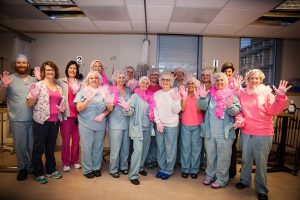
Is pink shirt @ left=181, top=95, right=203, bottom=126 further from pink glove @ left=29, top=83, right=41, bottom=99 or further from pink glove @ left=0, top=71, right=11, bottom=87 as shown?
pink glove @ left=0, top=71, right=11, bottom=87

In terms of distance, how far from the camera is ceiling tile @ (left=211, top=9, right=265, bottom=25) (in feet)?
13.9

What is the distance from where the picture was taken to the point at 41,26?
5.71m

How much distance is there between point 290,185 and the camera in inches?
125

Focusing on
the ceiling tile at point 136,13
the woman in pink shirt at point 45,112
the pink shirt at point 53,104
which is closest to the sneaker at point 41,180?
the woman in pink shirt at point 45,112

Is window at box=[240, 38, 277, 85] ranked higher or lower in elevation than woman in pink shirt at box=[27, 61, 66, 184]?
higher

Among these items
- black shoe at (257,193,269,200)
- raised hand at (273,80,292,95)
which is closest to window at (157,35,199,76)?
raised hand at (273,80,292,95)

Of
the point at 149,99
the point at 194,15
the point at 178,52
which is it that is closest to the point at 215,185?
the point at 149,99

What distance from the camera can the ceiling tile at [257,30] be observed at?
5250 mm

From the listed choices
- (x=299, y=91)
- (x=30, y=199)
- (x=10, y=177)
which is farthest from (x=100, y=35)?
(x=299, y=91)

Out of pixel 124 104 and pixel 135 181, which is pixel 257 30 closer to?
pixel 124 104

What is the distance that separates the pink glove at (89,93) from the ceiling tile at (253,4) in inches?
102

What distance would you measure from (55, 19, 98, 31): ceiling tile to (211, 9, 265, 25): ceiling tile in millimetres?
2726

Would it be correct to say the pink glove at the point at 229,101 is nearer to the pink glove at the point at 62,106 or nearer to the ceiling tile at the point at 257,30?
the pink glove at the point at 62,106

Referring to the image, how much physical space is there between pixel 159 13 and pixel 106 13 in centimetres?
102
